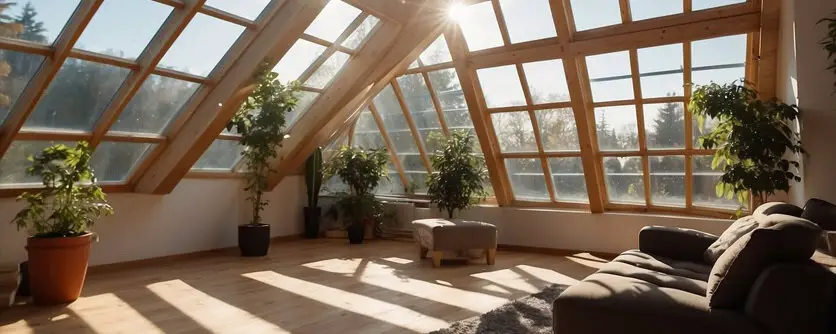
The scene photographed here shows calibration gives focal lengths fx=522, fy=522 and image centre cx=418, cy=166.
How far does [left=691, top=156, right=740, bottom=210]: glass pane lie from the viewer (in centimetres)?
584

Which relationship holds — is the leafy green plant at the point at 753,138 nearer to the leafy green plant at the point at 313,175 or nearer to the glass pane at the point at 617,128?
the glass pane at the point at 617,128

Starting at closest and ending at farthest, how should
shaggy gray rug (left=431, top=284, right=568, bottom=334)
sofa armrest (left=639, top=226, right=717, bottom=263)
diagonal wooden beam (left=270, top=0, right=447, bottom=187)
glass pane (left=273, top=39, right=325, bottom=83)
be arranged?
shaggy gray rug (left=431, top=284, right=568, bottom=334)
sofa armrest (left=639, top=226, right=717, bottom=263)
glass pane (left=273, top=39, right=325, bottom=83)
diagonal wooden beam (left=270, top=0, right=447, bottom=187)

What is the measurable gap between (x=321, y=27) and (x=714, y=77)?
4.15m

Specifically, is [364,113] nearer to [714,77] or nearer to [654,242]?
[714,77]

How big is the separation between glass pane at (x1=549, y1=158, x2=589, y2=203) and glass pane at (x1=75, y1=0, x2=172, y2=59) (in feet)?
15.7

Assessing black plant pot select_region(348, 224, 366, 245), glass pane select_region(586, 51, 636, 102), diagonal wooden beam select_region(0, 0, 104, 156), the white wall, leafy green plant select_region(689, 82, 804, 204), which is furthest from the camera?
black plant pot select_region(348, 224, 366, 245)

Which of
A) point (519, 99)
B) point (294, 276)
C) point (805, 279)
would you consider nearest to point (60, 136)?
point (294, 276)

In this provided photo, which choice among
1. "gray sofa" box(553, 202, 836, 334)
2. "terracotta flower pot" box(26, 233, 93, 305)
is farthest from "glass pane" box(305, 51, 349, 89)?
"gray sofa" box(553, 202, 836, 334)

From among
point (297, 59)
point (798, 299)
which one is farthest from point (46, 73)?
point (798, 299)

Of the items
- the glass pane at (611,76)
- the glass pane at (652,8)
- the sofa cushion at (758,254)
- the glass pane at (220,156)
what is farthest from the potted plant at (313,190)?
the sofa cushion at (758,254)

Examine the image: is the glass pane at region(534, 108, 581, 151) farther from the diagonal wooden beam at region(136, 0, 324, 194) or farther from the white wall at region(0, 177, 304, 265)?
the white wall at region(0, 177, 304, 265)

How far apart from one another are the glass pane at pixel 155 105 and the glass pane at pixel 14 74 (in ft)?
2.89

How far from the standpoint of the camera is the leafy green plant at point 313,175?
25.2 ft

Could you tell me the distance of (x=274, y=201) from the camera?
24.7 feet
